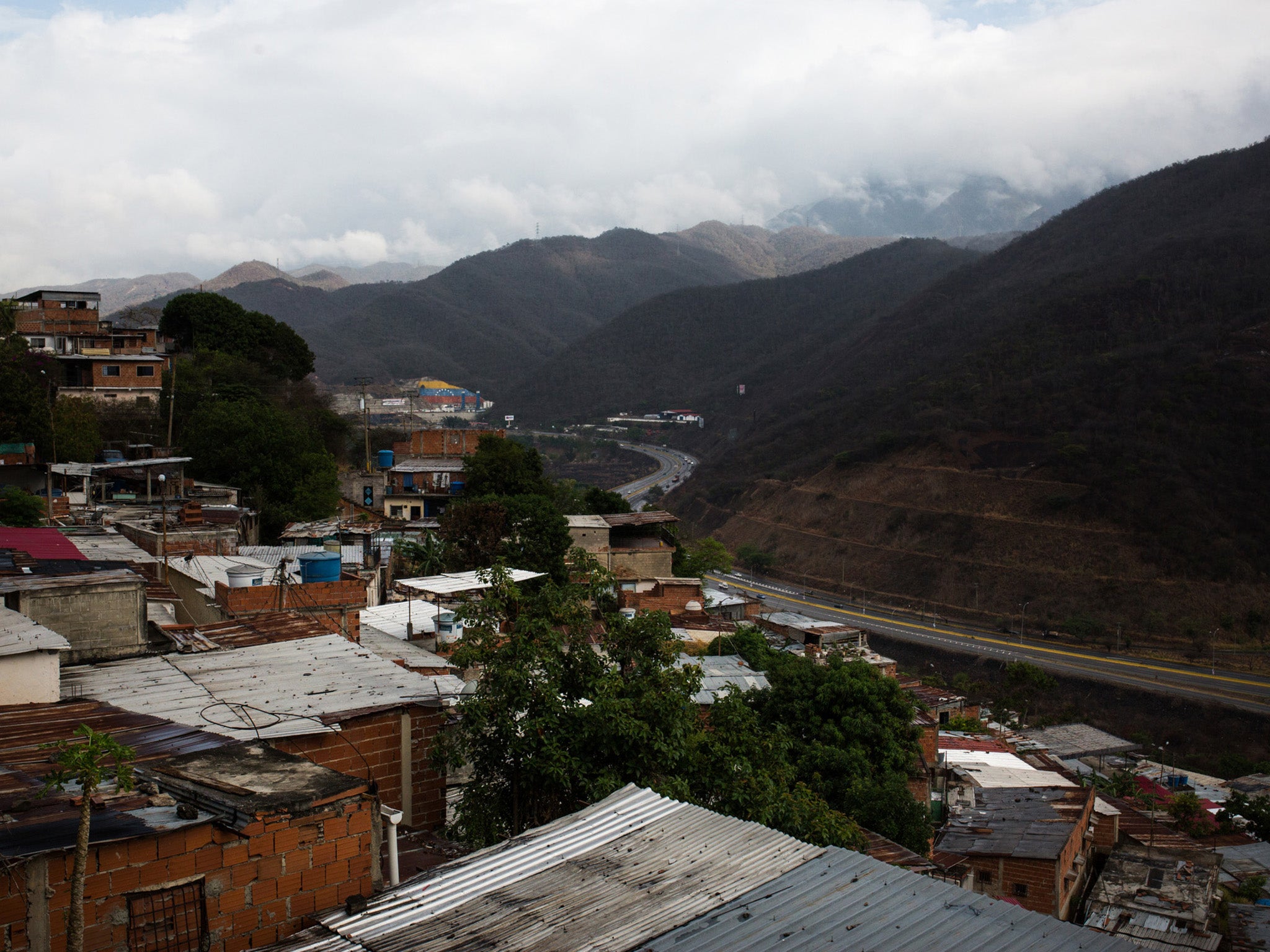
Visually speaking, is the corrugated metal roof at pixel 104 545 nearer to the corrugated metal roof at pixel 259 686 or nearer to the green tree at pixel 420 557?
the corrugated metal roof at pixel 259 686

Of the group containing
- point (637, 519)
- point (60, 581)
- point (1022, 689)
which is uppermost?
point (60, 581)

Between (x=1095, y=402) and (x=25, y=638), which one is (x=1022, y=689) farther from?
(x=25, y=638)

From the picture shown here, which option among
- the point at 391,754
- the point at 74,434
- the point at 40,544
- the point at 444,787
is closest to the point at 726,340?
the point at 74,434

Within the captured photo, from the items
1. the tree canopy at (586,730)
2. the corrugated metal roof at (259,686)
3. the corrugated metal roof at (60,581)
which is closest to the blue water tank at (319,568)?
the corrugated metal roof at (60,581)

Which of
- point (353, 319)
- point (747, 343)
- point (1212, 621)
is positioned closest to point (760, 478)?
point (1212, 621)

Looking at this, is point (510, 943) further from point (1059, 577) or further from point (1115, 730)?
point (1059, 577)

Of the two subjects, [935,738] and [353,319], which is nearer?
[935,738]
